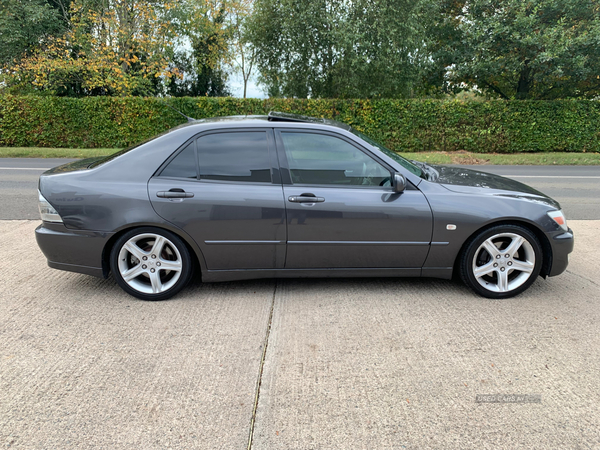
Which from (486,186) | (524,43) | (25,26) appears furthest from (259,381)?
(25,26)

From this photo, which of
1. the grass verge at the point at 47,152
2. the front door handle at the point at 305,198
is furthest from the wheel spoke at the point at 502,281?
the grass verge at the point at 47,152

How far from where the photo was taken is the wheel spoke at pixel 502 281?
3.99 m

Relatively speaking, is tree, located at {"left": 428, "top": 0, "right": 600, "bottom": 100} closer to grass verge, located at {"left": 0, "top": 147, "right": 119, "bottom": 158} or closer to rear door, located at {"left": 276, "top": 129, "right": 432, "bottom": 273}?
grass verge, located at {"left": 0, "top": 147, "right": 119, "bottom": 158}

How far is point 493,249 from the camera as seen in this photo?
3.96m

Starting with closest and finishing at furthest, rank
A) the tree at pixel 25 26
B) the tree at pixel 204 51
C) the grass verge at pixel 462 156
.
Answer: the grass verge at pixel 462 156 → the tree at pixel 25 26 → the tree at pixel 204 51

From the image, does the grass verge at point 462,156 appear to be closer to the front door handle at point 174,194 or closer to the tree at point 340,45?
the tree at point 340,45

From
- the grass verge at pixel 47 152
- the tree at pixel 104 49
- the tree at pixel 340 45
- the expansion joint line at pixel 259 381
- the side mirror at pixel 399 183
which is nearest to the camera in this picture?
the expansion joint line at pixel 259 381

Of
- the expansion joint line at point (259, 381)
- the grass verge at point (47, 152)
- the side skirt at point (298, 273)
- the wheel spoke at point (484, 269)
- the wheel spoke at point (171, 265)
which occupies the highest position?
the wheel spoke at point (484, 269)

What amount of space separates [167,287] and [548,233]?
10.6 ft

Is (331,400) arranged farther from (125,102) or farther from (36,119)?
(36,119)

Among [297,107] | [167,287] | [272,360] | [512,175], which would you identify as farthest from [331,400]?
[297,107]

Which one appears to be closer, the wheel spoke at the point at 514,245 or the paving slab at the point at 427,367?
the paving slab at the point at 427,367

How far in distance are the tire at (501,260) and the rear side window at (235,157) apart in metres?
1.86

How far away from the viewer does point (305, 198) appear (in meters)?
3.87
